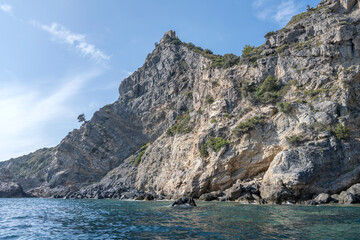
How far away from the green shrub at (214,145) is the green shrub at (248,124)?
2.67 m

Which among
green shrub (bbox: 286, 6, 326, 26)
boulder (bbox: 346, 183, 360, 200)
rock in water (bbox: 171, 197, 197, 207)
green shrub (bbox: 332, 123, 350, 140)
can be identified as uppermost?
green shrub (bbox: 286, 6, 326, 26)

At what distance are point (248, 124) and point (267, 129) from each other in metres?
2.96

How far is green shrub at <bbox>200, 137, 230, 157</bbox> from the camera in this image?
40.3 metres

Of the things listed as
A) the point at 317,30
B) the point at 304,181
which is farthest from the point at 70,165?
the point at 317,30

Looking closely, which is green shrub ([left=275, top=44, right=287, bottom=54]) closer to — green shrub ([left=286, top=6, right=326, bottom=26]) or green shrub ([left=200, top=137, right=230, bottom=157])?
green shrub ([left=286, top=6, right=326, bottom=26])

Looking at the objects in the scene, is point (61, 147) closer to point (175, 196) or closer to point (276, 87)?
point (175, 196)

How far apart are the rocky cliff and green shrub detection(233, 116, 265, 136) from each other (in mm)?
165

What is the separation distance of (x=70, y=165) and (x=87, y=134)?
1164 cm

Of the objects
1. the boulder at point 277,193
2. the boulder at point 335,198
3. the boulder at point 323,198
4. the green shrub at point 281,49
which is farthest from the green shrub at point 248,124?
the green shrub at point 281,49

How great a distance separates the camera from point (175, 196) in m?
41.3

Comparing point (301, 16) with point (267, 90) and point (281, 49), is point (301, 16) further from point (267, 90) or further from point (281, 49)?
point (267, 90)

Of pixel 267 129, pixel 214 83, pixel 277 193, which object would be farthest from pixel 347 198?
pixel 214 83

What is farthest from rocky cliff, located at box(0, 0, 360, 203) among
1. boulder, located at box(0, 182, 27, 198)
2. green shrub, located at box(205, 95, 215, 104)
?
boulder, located at box(0, 182, 27, 198)

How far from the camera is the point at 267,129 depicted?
37219 mm
